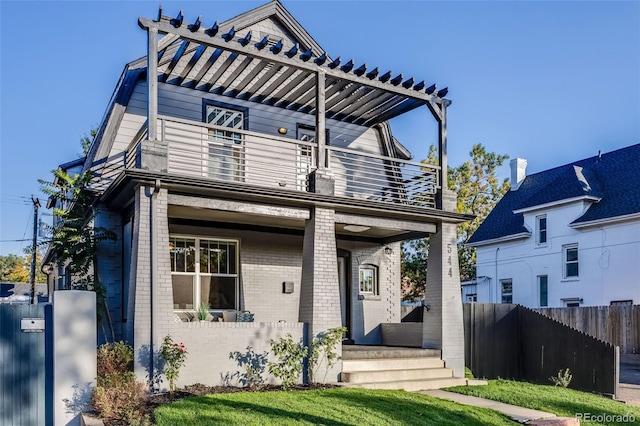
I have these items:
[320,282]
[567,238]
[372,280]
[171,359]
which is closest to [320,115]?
[320,282]

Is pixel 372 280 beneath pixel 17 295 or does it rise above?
above

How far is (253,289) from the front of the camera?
12.9m

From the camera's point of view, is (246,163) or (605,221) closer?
(246,163)

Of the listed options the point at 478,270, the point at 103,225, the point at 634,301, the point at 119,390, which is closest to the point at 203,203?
the point at 103,225

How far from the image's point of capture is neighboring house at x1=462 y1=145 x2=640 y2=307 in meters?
22.6

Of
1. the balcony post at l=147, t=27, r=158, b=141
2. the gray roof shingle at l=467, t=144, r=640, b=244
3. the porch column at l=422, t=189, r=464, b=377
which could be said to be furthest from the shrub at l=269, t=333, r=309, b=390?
the gray roof shingle at l=467, t=144, r=640, b=244

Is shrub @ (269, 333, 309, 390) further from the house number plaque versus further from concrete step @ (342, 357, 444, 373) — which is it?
the house number plaque

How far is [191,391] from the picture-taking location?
29.1 ft

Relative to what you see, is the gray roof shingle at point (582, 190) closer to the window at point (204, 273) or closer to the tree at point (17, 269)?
the window at point (204, 273)

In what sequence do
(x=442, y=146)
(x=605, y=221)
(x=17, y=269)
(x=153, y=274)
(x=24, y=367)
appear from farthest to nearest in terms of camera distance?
1. (x=17, y=269)
2. (x=605, y=221)
3. (x=442, y=146)
4. (x=153, y=274)
5. (x=24, y=367)

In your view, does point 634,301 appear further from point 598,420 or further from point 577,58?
point 598,420

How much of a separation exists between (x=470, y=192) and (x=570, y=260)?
827 cm

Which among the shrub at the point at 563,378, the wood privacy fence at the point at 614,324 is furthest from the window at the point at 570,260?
the shrub at the point at 563,378

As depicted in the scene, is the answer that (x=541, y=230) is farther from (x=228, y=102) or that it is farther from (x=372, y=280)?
(x=228, y=102)
